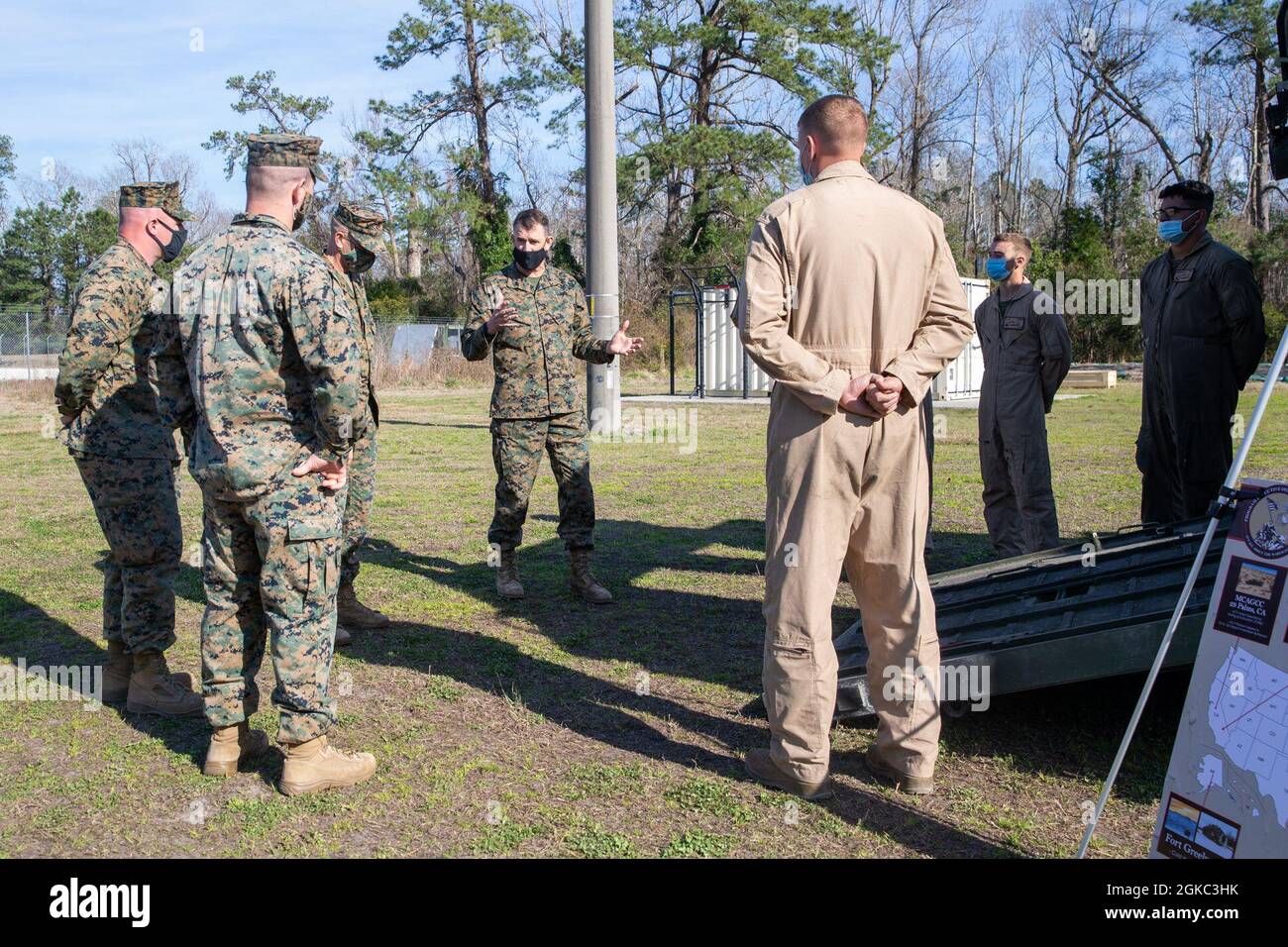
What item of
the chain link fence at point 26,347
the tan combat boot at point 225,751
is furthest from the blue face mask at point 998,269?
the chain link fence at point 26,347

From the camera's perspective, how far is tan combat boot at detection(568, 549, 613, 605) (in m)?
6.27

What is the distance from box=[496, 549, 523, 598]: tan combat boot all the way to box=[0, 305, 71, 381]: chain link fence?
25334 mm

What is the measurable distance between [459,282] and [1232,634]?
42949 mm

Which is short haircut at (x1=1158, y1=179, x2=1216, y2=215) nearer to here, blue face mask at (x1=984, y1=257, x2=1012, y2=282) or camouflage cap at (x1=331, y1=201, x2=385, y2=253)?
blue face mask at (x1=984, y1=257, x2=1012, y2=282)

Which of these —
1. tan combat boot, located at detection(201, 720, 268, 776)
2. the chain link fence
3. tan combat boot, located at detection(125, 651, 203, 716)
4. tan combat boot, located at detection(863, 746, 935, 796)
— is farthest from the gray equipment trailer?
the chain link fence

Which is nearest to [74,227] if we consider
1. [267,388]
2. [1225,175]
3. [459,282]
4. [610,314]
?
[459,282]

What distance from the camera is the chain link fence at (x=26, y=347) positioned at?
28281mm

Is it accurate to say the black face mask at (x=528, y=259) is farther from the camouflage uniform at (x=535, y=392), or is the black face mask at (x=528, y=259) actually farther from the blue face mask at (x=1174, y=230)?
the blue face mask at (x=1174, y=230)

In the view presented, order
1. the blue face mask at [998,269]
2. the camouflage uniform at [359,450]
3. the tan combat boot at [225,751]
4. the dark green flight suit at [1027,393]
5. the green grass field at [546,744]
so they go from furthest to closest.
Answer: the blue face mask at [998,269]
the dark green flight suit at [1027,393]
the camouflage uniform at [359,450]
the tan combat boot at [225,751]
the green grass field at [546,744]

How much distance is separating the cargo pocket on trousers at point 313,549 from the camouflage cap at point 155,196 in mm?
1936

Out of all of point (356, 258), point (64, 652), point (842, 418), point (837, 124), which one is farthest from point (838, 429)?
point (64, 652)

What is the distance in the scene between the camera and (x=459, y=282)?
43.6 meters
